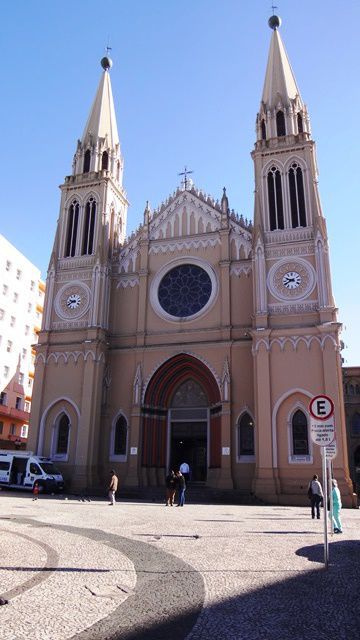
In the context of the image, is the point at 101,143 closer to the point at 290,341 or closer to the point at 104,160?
the point at 104,160

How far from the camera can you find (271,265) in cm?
3281

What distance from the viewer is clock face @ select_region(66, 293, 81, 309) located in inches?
1454

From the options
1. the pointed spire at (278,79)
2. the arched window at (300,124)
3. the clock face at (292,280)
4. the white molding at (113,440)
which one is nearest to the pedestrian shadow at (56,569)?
the white molding at (113,440)

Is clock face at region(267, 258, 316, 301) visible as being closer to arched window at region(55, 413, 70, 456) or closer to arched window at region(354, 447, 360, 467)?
arched window at region(55, 413, 70, 456)

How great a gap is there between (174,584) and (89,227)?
33.9m

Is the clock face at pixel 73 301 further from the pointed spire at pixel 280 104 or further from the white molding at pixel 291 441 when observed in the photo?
the pointed spire at pixel 280 104

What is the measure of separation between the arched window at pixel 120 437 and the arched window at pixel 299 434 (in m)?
10.9

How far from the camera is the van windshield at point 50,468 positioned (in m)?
30.7

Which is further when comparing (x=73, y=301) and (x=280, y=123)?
(x=280, y=123)

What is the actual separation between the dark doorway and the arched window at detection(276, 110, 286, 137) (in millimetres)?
21468

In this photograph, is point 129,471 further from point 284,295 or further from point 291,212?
point 291,212

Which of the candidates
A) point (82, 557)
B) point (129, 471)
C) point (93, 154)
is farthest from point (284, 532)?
point (93, 154)

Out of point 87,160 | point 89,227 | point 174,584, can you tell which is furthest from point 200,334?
point 174,584

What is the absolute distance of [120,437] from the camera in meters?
34.2
